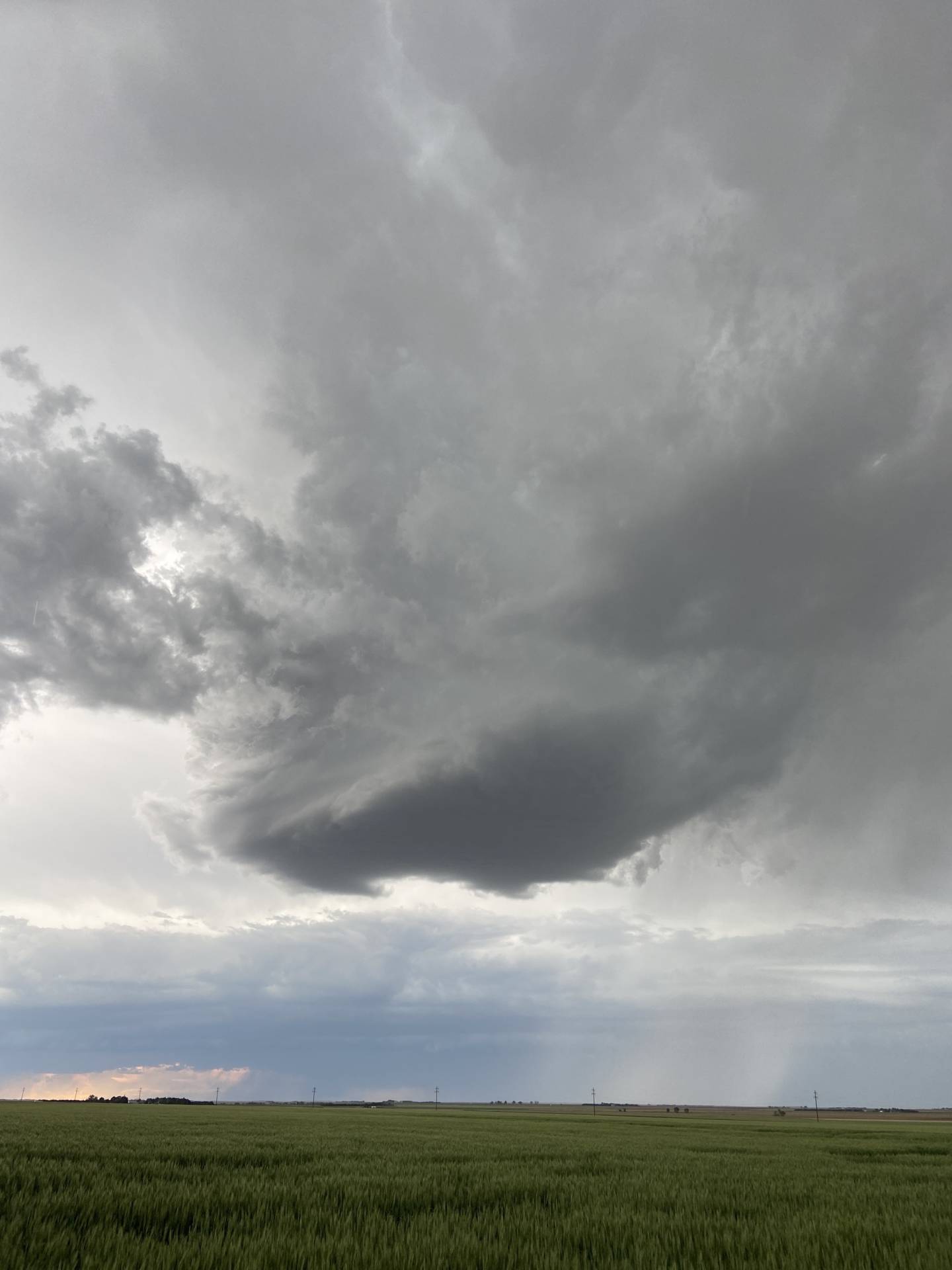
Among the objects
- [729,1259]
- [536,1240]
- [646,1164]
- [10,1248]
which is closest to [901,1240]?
[729,1259]

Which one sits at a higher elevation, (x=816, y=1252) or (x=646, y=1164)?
(x=816, y=1252)

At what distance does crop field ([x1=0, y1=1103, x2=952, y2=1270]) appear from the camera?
→ 8094 millimetres

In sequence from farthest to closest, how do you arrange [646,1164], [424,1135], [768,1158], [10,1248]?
[424,1135] < [768,1158] < [646,1164] < [10,1248]

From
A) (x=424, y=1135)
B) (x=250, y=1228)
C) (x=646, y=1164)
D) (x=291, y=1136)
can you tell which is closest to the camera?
(x=250, y=1228)

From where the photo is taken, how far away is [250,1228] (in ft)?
30.9

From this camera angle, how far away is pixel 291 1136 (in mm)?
32781

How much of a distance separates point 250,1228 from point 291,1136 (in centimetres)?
2821

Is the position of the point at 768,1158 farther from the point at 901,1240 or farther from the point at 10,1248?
the point at 10,1248

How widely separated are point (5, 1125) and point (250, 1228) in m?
34.9

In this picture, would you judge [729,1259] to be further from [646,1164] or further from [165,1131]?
[165,1131]

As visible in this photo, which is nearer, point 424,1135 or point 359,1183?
point 359,1183

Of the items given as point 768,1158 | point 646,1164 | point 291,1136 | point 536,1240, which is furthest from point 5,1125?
point 536,1240

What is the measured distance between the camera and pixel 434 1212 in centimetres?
1116

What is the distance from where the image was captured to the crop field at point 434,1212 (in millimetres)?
8094
